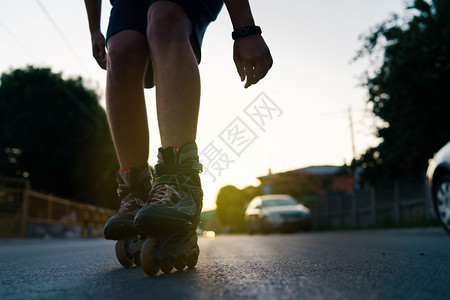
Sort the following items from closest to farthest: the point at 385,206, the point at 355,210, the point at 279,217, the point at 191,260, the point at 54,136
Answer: the point at 191,260
the point at 279,217
the point at 385,206
the point at 355,210
the point at 54,136

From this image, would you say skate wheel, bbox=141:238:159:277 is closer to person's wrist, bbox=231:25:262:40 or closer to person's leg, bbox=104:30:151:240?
person's leg, bbox=104:30:151:240

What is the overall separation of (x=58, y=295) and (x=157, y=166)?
706mm

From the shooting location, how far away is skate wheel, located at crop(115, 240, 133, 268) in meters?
1.93

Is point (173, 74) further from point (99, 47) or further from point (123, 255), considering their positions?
point (99, 47)

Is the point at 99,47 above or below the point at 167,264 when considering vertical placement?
above

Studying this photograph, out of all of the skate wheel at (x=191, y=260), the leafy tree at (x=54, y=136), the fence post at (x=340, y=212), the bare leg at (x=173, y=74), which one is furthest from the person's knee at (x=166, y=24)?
the leafy tree at (x=54, y=136)

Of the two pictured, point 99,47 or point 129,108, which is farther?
point 99,47

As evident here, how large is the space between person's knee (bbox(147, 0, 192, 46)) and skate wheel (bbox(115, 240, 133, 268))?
2.75 ft

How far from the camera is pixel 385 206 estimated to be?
14812 mm

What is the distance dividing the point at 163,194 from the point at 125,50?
80cm

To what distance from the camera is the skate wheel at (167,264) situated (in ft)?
5.05

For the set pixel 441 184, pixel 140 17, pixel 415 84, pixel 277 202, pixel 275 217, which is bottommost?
pixel 275 217

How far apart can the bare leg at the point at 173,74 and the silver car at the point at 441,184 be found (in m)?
3.91

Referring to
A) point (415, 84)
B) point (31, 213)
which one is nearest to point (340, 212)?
point (415, 84)
